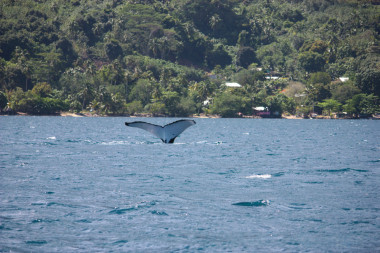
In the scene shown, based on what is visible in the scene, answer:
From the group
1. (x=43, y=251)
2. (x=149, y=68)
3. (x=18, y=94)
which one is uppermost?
(x=149, y=68)

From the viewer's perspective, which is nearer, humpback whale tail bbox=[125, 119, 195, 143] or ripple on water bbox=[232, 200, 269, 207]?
ripple on water bbox=[232, 200, 269, 207]

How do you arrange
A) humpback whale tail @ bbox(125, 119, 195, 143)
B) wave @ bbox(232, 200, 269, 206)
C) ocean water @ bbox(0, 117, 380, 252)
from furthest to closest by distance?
1. humpback whale tail @ bbox(125, 119, 195, 143)
2. wave @ bbox(232, 200, 269, 206)
3. ocean water @ bbox(0, 117, 380, 252)

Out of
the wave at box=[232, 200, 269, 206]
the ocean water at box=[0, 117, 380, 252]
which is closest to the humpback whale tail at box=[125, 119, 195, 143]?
the ocean water at box=[0, 117, 380, 252]

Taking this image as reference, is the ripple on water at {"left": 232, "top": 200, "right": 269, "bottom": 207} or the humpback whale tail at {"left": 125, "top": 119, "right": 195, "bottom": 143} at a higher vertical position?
the humpback whale tail at {"left": 125, "top": 119, "right": 195, "bottom": 143}

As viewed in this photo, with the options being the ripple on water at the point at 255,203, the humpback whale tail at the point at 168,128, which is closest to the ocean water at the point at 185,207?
the ripple on water at the point at 255,203

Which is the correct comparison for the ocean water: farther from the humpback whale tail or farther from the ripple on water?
the humpback whale tail

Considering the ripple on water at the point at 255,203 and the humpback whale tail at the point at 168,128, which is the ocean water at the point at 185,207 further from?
A: the humpback whale tail at the point at 168,128

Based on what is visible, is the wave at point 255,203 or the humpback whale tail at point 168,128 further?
the humpback whale tail at point 168,128

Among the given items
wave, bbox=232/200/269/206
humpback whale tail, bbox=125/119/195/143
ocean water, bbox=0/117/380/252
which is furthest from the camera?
humpback whale tail, bbox=125/119/195/143

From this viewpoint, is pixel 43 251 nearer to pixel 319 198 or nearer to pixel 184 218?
pixel 184 218

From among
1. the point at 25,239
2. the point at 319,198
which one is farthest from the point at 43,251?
the point at 319,198

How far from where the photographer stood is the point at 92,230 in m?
13.6

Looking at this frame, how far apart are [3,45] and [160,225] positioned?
177548mm

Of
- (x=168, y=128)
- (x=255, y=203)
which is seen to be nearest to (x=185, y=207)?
(x=255, y=203)
